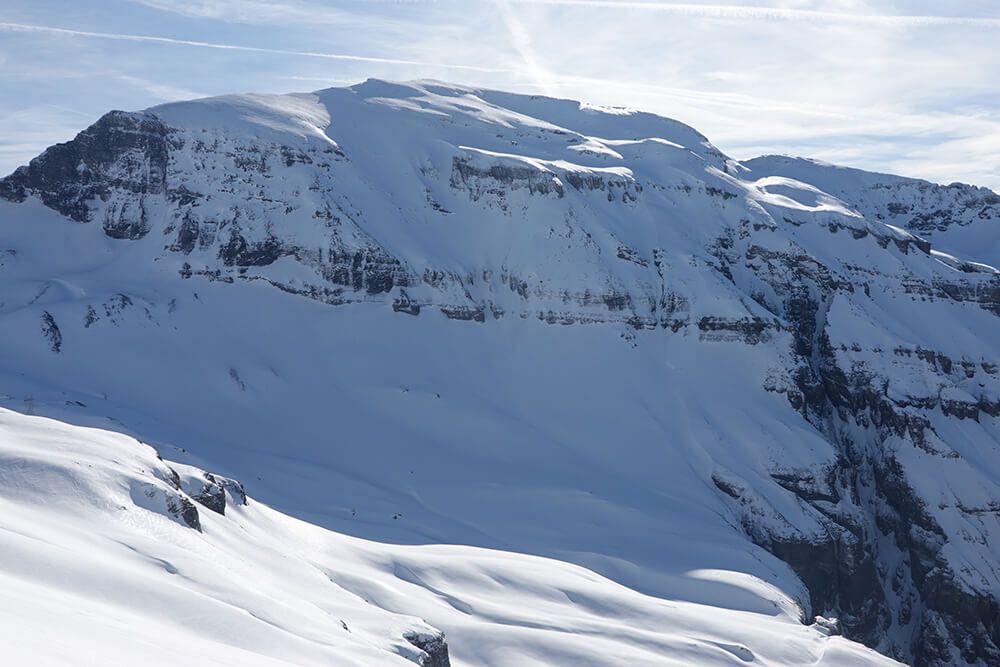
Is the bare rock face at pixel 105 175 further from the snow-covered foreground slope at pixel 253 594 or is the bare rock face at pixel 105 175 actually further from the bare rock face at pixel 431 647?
the bare rock face at pixel 431 647

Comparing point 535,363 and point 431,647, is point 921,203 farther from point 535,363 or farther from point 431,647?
point 431,647

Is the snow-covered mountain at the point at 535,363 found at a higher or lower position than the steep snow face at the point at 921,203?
lower

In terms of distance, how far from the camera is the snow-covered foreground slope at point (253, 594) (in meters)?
23.7

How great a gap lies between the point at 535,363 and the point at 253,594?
8035cm

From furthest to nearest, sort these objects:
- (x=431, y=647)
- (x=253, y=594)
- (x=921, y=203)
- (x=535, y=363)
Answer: (x=921, y=203)
(x=535, y=363)
(x=431, y=647)
(x=253, y=594)

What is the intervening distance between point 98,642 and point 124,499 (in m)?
17.5

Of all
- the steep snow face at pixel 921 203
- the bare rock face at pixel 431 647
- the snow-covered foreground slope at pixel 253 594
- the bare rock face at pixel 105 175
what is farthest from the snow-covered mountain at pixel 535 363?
the steep snow face at pixel 921 203

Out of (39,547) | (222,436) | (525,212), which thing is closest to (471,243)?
(525,212)

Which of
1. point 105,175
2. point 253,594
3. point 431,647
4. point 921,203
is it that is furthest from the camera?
point 921,203

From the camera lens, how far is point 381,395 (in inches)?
3947

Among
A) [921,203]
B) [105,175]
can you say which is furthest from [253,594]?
[921,203]

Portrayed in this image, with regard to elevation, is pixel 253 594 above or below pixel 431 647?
above

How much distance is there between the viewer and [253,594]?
1278 inches

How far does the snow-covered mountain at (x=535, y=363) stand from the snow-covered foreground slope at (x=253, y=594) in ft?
2.27
